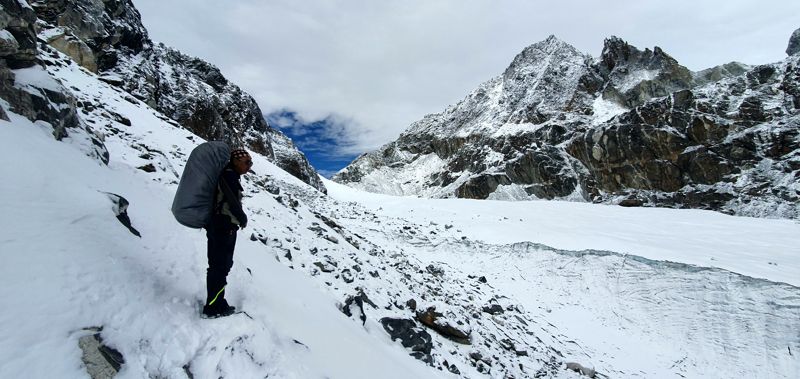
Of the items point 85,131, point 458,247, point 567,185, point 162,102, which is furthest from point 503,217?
point 567,185

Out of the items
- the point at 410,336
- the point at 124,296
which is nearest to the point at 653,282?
the point at 410,336

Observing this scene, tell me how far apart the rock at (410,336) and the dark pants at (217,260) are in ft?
14.8

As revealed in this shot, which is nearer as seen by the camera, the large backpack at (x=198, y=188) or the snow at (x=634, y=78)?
the large backpack at (x=198, y=188)

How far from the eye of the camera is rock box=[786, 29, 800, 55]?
89.7 m

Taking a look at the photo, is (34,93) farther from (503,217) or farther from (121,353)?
(503,217)

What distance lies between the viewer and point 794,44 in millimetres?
91000

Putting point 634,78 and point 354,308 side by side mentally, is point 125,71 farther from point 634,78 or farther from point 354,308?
point 634,78

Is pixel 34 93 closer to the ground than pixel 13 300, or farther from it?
farther from it

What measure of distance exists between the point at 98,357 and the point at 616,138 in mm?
99682

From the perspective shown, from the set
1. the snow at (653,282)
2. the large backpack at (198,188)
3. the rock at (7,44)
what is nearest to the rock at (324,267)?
the large backpack at (198,188)

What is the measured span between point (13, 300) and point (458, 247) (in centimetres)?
1864

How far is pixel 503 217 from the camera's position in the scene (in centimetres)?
2384

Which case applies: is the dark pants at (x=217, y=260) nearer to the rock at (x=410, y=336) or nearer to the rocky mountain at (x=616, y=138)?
the rock at (x=410, y=336)

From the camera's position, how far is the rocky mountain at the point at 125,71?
658 cm
